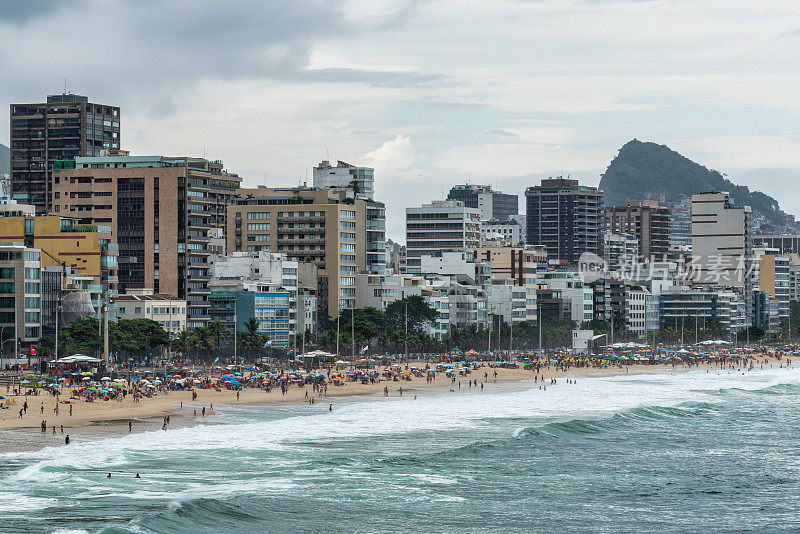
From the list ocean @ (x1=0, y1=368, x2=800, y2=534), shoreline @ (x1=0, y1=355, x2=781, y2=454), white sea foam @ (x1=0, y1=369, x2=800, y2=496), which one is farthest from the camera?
shoreline @ (x1=0, y1=355, x2=781, y2=454)

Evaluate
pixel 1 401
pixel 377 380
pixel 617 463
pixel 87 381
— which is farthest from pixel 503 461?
pixel 377 380

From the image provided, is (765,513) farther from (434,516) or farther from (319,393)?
(319,393)

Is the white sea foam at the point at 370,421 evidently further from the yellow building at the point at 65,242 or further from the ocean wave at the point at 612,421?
Answer: the yellow building at the point at 65,242

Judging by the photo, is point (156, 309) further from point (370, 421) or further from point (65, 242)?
point (370, 421)

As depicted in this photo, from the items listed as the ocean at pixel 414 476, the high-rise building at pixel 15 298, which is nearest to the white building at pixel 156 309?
the high-rise building at pixel 15 298

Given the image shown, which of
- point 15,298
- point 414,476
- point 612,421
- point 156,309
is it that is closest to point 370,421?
point 612,421

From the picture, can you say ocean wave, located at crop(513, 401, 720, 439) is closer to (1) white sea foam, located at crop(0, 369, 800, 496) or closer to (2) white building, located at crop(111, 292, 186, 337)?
(1) white sea foam, located at crop(0, 369, 800, 496)

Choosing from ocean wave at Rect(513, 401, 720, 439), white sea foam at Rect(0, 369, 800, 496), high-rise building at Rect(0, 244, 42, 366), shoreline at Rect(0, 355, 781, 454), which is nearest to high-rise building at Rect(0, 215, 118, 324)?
high-rise building at Rect(0, 244, 42, 366)

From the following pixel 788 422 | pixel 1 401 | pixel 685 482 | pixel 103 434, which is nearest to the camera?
pixel 685 482
